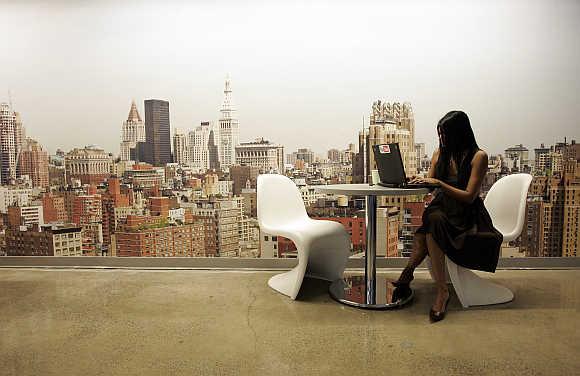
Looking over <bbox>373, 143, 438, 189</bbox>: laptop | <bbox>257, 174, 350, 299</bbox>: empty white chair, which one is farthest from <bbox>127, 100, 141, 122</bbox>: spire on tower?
<bbox>373, 143, 438, 189</bbox>: laptop

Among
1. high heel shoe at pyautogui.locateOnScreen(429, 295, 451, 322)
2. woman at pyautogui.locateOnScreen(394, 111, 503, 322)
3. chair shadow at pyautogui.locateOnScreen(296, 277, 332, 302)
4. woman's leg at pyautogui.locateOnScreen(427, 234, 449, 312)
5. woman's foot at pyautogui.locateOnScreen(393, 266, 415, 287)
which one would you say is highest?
woman at pyautogui.locateOnScreen(394, 111, 503, 322)

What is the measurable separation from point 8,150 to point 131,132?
1196 millimetres

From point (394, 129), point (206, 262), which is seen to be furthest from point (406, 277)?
point (206, 262)

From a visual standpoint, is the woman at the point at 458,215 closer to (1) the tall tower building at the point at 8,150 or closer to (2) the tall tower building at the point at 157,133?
(2) the tall tower building at the point at 157,133

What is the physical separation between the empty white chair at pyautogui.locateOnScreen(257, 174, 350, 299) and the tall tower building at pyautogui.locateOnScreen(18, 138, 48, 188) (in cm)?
218

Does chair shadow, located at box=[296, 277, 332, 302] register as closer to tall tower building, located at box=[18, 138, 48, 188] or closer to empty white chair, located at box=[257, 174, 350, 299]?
empty white chair, located at box=[257, 174, 350, 299]

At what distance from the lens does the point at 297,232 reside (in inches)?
116

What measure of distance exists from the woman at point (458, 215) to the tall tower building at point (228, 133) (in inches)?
70.9

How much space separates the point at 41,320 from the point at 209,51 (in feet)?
8.14

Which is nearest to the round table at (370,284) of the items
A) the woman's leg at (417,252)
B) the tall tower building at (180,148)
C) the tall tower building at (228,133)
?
the woman's leg at (417,252)

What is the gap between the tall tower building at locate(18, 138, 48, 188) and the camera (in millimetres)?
3982

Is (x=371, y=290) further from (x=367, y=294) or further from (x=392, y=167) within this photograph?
(x=392, y=167)

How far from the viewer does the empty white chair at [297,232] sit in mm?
2941

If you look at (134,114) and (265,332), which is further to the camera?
(134,114)
